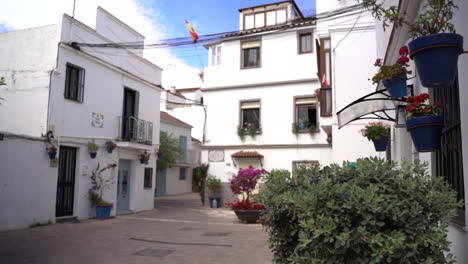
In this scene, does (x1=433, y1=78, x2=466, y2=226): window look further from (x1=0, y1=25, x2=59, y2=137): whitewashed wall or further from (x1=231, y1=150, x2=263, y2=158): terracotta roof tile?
(x1=231, y1=150, x2=263, y2=158): terracotta roof tile

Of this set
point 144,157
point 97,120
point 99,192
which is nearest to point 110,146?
point 97,120

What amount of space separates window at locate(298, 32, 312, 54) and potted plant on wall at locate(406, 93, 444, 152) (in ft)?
52.2

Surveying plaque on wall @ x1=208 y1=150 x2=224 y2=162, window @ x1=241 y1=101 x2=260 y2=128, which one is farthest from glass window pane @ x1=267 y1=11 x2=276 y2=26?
plaque on wall @ x1=208 y1=150 x2=224 y2=162

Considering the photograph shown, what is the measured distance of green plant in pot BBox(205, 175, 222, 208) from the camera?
19562mm

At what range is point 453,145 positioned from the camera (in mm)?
3553

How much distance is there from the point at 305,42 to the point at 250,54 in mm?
2959

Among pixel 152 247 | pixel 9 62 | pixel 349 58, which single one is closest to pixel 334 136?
pixel 349 58

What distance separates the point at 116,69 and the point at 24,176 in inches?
235

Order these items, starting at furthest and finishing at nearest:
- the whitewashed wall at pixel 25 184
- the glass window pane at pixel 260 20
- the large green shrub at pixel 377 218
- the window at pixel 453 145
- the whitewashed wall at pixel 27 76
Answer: the glass window pane at pixel 260 20, the whitewashed wall at pixel 27 76, the whitewashed wall at pixel 25 184, the window at pixel 453 145, the large green shrub at pixel 377 218

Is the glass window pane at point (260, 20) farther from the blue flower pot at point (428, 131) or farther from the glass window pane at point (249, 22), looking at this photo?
the blue flower pot at point (428, 131)

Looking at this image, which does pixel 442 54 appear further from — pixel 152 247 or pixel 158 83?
pixel 158 83

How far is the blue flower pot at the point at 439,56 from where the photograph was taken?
Result: 2.71m

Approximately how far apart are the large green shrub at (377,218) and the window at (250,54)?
1752 cm

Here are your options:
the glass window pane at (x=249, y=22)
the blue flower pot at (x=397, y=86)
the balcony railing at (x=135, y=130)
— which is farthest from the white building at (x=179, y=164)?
the blue flower pot at (x=397, y=86)
